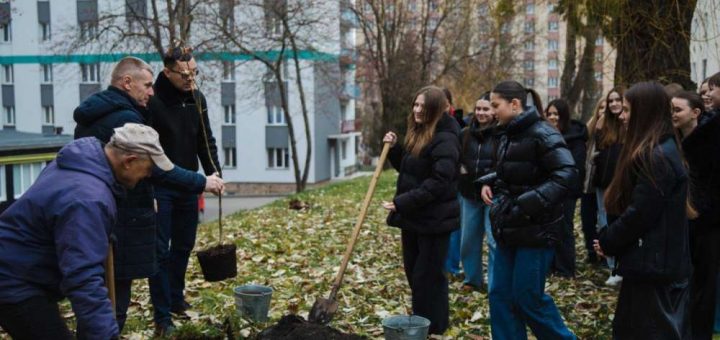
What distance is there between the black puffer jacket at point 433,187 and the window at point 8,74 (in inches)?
2039

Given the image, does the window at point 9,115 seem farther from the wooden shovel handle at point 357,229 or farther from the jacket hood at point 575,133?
the wooden shovel handle at point 357,229

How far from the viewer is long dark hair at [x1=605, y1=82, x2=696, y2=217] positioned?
4.58 meters

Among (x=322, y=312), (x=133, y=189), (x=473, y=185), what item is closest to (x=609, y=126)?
(x=473, y=185)

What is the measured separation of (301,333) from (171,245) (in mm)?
1779

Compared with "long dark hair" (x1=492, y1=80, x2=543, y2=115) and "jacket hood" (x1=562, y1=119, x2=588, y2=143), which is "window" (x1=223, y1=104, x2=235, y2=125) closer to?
"jacket hood" (x1=562, y1=119, x2=588, y2=143)

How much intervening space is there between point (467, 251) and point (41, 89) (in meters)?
49.6

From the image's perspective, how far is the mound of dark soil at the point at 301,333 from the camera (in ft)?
16.0

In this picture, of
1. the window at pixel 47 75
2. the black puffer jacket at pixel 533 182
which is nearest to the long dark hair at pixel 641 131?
the black puffer jacket at pixel 533 182

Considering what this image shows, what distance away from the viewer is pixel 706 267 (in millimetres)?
5551

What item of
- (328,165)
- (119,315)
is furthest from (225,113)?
(119,315)

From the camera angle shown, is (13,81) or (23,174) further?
(13,81)

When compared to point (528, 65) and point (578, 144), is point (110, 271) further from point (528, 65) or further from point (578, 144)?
point (528, 65)

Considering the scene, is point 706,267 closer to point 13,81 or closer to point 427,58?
point 427,58

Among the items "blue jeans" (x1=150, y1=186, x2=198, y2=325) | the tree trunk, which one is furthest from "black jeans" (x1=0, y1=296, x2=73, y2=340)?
the tree trunk
